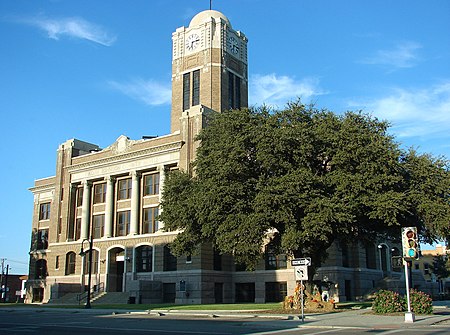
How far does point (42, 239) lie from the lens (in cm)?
6894

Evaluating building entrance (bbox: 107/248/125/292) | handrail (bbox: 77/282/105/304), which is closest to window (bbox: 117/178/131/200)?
building entrance (bbox: 107/248/125/292)

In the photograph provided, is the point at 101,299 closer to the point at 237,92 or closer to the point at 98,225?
the point at 98,225

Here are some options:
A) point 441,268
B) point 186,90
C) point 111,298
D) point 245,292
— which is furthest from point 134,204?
point 441,268

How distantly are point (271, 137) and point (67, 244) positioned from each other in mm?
38957

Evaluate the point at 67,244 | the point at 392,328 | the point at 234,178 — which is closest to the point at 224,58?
the point at 67,244

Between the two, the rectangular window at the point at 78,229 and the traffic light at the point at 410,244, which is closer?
the traffic light at the point at 410,244

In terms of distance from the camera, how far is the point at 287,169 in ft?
104

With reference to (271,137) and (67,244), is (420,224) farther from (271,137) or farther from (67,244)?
(67,244)

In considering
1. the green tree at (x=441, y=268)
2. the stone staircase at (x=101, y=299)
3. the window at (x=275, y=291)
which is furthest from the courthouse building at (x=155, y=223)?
the green tree at (x=441, y=268)

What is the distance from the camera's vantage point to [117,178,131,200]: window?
59031mm

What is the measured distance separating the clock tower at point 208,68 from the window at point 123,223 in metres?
12.1

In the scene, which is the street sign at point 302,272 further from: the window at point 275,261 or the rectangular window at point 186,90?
the rectangular window at point 186,90

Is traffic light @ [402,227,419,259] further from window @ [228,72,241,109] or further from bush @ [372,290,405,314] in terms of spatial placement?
window @ [228,72,241,109]

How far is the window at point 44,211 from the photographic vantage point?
69.4m
